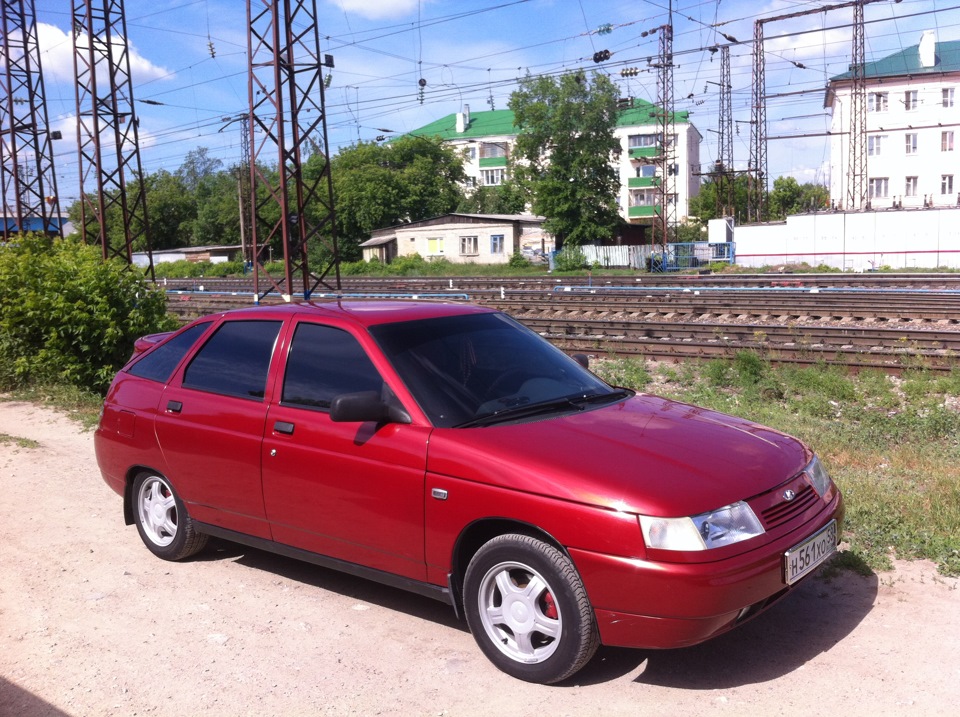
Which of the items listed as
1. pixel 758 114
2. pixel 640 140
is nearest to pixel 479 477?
pixel 758 114

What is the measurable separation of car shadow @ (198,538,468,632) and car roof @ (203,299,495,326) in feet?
5.04

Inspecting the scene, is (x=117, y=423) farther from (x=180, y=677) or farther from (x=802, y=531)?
(x=802, y=531)

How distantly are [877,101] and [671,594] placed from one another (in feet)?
222

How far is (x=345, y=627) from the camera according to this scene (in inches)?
184

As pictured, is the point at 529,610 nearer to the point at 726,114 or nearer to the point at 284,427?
the point at 284,427

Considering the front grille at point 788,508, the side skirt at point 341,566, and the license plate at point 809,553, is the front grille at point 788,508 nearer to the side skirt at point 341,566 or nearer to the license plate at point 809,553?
the license plate at point 809,553

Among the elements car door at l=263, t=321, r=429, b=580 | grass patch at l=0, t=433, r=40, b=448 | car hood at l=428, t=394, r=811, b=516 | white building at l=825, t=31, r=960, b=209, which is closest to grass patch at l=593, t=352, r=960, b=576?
car hood at l=428, t=394, r=811, b=516

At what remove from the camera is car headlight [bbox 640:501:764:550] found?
11.6 feet

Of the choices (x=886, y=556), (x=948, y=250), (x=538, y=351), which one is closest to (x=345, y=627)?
(x=538, y=351)

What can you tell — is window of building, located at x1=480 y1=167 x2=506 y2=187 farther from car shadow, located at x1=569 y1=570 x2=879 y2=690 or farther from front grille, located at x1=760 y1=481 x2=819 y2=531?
front grille, located at x1=760 y1=481 x2=819 y2=531

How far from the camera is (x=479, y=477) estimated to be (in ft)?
13.0

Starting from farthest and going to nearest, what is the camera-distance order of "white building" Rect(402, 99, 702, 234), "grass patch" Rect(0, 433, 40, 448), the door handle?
1. "white building" Rect(402, 99, 702, 234)
2. "grass patch" Rect(0, 433, 40, 448)
3. the door handle

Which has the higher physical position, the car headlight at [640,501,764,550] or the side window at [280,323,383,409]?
the side window at [280,323,383,409]

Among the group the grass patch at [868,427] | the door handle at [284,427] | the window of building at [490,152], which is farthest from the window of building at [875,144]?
the door handle at [284,427]
